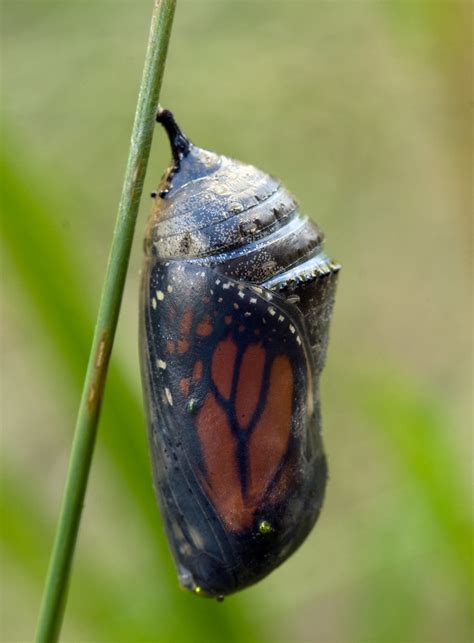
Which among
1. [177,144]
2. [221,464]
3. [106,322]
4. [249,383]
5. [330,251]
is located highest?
[177,144]

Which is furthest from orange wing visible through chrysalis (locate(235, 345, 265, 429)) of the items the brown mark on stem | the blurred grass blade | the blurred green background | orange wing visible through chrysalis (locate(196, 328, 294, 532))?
the blurred grass blade

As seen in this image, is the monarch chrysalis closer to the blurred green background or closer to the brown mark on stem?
the brown mark on stem

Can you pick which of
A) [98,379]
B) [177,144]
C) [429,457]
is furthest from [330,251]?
[98,379]

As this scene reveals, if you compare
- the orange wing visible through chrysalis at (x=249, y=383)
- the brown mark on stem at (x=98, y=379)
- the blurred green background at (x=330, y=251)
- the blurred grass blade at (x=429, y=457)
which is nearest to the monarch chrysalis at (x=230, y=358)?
the orange wing visible through chrysalis at (x=249, y=383)

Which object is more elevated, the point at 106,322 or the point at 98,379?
the point at 106,322

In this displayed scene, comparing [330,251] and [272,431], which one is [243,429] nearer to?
[272,431]

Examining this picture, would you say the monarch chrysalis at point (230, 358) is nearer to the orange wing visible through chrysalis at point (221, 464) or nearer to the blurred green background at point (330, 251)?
the orange wing visible through chrysalis at point (221, 464)
